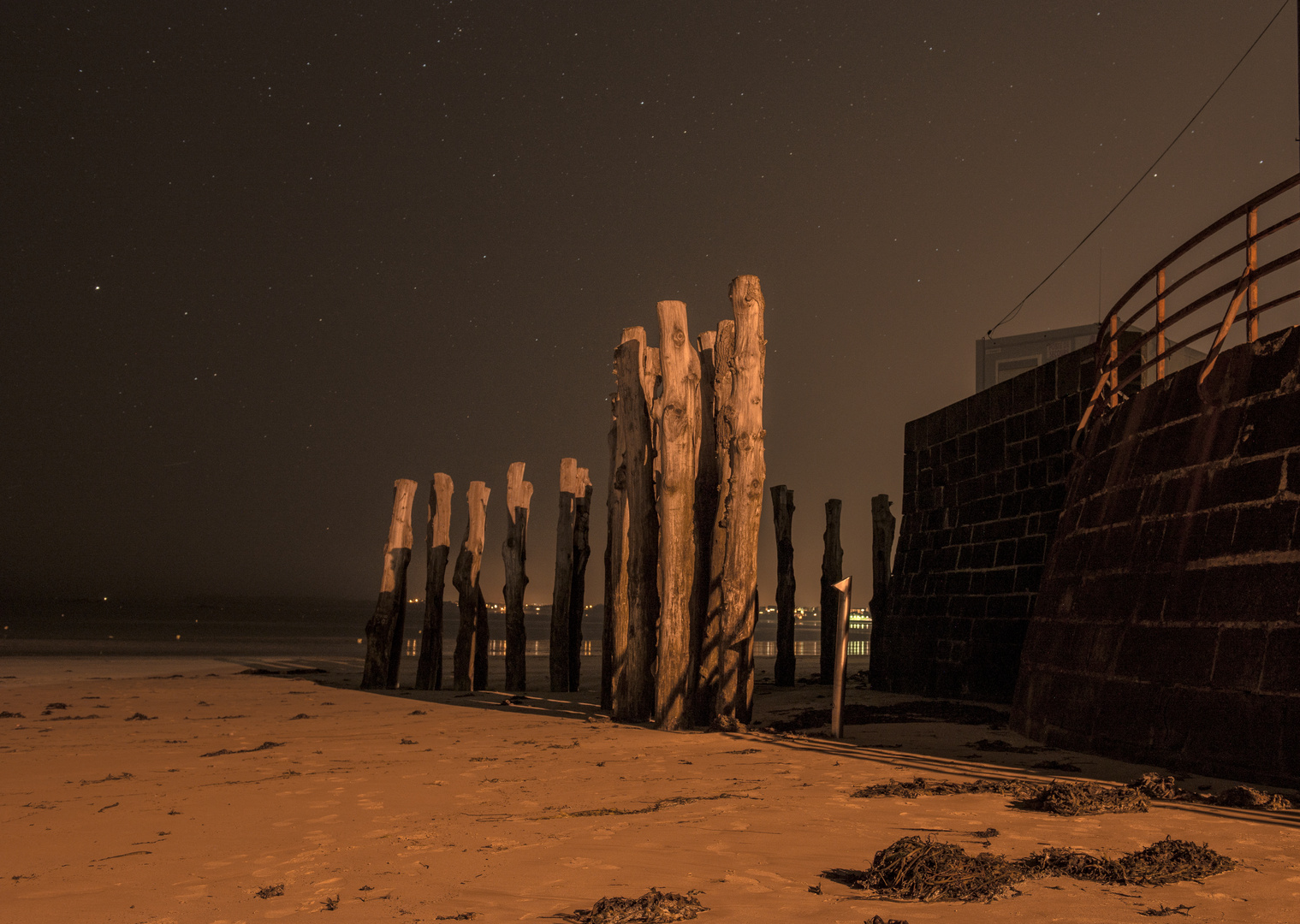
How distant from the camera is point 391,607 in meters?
14.2

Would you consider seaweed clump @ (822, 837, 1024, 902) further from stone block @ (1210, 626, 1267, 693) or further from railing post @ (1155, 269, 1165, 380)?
railing post @ (1155, 269, 1165, 380)

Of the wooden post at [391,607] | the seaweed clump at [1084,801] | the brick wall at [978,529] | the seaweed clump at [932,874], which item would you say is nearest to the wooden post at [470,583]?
the wooden post at [391,607]

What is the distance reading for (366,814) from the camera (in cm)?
534

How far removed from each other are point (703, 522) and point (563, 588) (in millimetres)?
5937

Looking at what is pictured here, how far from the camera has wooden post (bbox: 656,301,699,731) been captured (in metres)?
8.88

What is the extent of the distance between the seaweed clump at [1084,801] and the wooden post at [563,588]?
9878 millimetres

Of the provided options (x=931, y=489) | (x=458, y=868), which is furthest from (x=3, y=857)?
(x=931, y=489)

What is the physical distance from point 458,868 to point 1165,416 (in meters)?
5.88

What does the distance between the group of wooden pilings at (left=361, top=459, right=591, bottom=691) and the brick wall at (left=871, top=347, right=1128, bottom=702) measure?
4.65 meters

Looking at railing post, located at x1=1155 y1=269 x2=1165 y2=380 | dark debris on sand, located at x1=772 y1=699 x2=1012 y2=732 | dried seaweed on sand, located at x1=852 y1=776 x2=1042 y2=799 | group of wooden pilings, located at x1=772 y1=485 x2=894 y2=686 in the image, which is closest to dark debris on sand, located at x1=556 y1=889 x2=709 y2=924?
dried seaweed on sand, located at x1=852 y1=776 x2=1042 y2=799

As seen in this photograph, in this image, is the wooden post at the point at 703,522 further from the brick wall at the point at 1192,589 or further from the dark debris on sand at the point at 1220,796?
the dark debris on sand at the point at 1220,796

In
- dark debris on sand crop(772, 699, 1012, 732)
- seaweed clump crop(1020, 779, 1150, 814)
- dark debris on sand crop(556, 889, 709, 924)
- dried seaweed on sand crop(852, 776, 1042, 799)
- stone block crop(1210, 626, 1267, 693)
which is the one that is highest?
stone block crop(1210, 626, 1267, 693)

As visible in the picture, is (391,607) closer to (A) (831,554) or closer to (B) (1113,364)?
(A) (831,554)

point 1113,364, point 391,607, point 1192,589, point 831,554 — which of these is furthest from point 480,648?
point 1192,589
